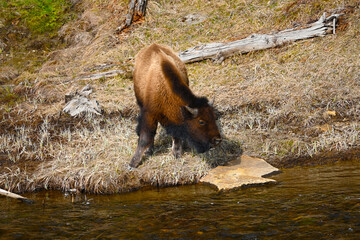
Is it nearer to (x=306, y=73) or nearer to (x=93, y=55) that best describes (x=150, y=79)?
(x=306, y=73)

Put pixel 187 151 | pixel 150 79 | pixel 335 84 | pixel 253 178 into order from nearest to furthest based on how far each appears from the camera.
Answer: pixel 253 178 < pixel 150 79 < pixel 187 151 < pixel 335 84

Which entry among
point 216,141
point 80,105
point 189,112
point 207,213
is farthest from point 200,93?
point 207,213

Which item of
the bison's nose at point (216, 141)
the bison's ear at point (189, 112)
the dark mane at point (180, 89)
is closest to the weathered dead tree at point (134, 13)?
the dark mane at point (180, 89)

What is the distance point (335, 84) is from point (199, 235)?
6.92 m

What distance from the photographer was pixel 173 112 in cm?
649

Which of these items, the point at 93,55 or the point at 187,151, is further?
the point at 93,55

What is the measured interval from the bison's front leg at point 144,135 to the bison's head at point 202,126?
77 cm

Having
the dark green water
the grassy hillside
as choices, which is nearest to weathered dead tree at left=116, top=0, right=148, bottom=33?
the grassy hillside

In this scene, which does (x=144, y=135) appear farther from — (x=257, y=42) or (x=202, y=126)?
(x=257, y=42)

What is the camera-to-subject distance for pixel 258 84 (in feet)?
32.7

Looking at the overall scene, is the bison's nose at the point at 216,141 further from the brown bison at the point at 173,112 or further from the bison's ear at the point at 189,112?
the bison's ear at the point at 189,112

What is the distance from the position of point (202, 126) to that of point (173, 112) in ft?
2.18

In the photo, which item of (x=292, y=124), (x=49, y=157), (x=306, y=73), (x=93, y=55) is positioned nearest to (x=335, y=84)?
(x=306, y=73)

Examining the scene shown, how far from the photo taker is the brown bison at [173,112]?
244 inches
